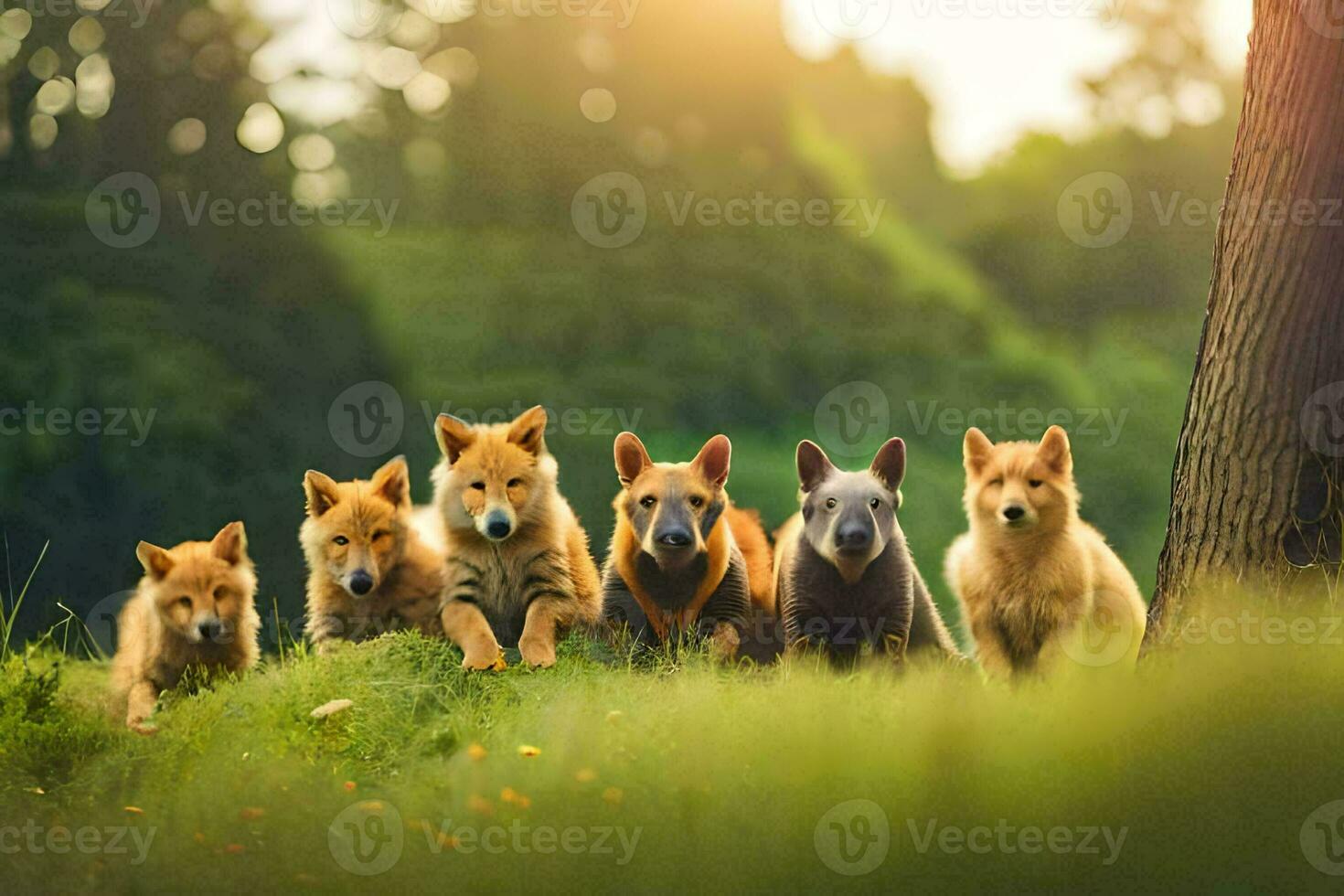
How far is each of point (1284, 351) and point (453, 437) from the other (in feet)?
11.9

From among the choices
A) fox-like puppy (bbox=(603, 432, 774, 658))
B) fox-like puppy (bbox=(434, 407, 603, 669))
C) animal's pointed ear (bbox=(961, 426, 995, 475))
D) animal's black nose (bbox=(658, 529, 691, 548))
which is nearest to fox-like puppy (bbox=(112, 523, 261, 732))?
fox-like puppy (bbox=(434, 407, 603, 669))

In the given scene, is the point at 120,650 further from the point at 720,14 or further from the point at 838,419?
the point at 720,14

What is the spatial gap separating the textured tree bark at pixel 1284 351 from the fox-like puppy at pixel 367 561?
3257 mm

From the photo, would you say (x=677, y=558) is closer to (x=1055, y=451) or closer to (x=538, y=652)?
(x=538, y=652)

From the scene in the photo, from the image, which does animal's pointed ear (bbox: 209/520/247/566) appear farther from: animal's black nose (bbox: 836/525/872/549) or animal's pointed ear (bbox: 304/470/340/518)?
animal's black nose (bbox: 836/525/872/549)

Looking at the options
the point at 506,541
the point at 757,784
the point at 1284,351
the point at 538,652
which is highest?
the point at 1284,351

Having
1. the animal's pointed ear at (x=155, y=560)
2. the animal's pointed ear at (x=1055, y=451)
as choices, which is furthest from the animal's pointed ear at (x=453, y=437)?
the animal's pointed ear at (x=1055, y=451)

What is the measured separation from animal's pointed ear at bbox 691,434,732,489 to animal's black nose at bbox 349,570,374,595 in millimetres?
1506

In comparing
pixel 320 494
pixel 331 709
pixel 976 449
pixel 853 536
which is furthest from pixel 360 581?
pixel 976 449

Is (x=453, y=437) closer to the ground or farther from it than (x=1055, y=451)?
closer to the ground

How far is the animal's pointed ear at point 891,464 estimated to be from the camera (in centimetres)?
571

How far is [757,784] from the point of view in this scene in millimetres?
4684

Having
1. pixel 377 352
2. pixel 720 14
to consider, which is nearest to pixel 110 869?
pixel 377 352

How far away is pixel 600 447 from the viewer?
1015 centimetres
